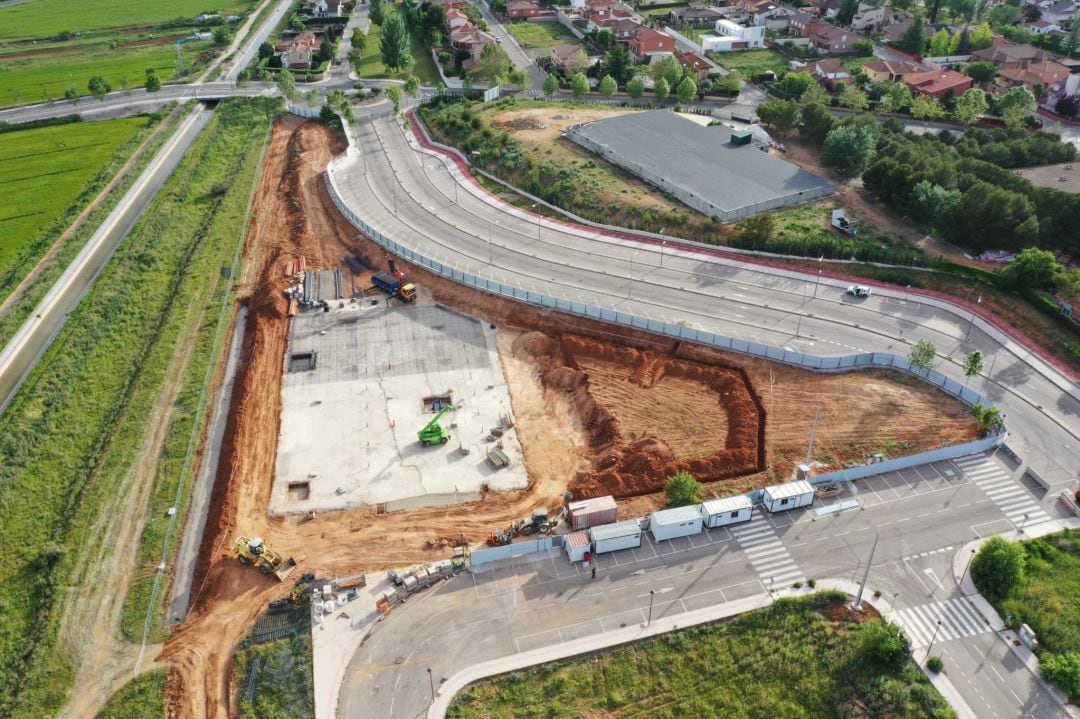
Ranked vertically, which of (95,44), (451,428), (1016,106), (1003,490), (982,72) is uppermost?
(95,44)

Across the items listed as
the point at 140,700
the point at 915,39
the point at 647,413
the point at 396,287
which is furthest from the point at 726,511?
the point at 915,39

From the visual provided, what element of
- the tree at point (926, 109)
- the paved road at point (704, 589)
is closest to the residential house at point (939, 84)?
the tree at point (926, 109)

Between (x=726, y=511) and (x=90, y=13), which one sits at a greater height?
(x=90, y=13)

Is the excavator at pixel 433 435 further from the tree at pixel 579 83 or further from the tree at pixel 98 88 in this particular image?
the tree at pixel 98 88

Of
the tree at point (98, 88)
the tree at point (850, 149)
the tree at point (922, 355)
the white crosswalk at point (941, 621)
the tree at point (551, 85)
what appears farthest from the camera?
the tree at point (98, 88)

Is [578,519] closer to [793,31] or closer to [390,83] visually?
[390,83]

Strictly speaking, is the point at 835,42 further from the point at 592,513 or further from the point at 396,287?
the point at 592,513

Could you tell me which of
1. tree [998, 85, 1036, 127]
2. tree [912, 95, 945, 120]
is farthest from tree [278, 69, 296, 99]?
tree [998, 85, 1036, 127]
